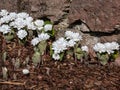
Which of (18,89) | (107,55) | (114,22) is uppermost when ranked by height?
(114,22)

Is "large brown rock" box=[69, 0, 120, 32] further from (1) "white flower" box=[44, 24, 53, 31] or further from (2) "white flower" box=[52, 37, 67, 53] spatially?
(2) "white flower" box=[52, 37, 67, 53]

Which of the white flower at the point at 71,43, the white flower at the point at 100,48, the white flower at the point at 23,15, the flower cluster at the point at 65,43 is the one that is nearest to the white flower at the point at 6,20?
the white flower at the point at 23,15

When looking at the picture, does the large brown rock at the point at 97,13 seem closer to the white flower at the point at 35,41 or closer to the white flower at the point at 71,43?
the white flower at the point at 71,43

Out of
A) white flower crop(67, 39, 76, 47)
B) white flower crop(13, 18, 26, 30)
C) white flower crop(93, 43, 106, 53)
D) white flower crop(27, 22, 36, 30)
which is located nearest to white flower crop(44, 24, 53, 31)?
white flower crop(27, 22, 36, 30)

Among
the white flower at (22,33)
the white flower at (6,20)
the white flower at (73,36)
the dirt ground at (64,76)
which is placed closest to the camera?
the dirt ground at (64,76)

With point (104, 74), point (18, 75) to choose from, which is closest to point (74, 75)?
point (104, 74)

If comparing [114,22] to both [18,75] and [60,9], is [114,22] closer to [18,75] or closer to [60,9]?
[60,9]
